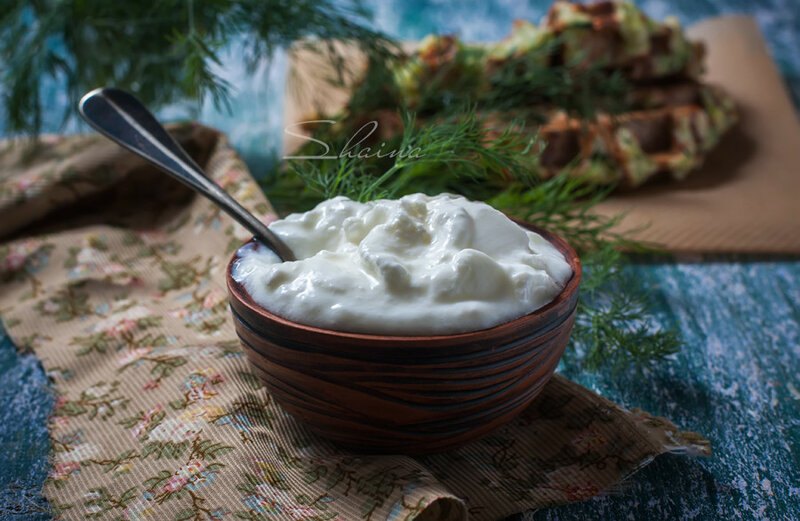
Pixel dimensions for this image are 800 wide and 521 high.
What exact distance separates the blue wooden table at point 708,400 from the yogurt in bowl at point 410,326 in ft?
0.57

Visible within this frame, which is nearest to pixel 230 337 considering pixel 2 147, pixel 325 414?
pixel 325 414

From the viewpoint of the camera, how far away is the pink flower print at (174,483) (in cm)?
75

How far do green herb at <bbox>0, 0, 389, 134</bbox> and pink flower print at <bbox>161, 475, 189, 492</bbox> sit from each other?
90 centimetres

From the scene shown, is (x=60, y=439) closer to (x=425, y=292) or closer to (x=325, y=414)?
(x=325, y=414)

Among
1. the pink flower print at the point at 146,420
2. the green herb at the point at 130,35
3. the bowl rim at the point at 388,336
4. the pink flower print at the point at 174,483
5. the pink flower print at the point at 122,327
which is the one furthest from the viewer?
the green herb at the point at 130,35

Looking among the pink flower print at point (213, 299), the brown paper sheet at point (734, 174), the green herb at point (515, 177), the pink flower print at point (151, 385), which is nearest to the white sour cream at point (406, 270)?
the green herb at point (515, 177)

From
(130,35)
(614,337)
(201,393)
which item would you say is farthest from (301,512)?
(130,35)

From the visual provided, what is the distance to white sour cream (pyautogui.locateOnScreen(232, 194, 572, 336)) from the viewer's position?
0.66m

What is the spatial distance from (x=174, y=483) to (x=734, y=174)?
61.7 inches

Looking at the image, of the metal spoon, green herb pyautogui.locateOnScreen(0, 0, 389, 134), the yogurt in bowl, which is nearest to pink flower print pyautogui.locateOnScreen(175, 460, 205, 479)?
the yogurt in bowl

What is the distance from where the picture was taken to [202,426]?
0.83 m

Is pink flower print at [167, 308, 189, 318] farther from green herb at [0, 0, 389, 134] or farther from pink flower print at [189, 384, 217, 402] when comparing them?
green herb at [0, 0, 389, 134]

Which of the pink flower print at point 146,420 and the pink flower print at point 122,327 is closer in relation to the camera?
the pink flower print at point 146,420

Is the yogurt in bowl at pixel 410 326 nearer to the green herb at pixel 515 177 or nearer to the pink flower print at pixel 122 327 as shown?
the green herb at pixel 515 177
